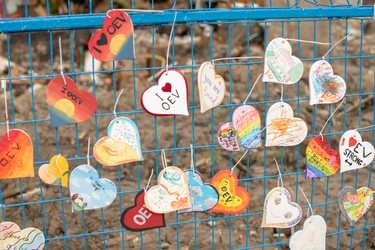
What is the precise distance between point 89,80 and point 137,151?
10.4ft

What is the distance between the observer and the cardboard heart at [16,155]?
1.68m

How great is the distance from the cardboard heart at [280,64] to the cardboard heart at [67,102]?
0.52 m

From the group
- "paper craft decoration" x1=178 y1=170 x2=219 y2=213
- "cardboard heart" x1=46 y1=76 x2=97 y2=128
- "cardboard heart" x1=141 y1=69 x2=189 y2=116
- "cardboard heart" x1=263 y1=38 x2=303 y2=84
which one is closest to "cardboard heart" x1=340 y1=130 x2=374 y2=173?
"cardboard heart" x1=263 y1=38 x2=303 y2=84

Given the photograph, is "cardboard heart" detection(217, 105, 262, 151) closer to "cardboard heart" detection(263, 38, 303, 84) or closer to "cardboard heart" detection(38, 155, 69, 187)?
"cardboard heart" detection(263, 38, 303, 84)

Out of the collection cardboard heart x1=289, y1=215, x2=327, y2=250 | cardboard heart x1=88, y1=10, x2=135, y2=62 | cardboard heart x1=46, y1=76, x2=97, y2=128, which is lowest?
cardboard heart x1=289, y1=215, x2=327, y2=250

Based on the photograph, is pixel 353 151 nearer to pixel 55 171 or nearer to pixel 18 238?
pixel 55 171

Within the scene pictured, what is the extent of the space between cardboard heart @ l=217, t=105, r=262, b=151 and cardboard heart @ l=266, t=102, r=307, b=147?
0.04 metres

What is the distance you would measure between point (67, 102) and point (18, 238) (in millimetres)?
412

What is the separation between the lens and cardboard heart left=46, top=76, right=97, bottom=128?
168 centimetres

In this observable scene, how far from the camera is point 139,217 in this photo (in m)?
1.88

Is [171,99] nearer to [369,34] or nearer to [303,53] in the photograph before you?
[303,53]

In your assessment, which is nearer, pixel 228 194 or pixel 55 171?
pixel 55 171

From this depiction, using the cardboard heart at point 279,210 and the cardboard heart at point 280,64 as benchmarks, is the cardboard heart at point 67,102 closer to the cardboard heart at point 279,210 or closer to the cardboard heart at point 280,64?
the cardboard heart at point 280,64

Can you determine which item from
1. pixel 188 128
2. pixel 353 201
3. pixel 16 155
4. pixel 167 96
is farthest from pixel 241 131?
pixel 188 128
